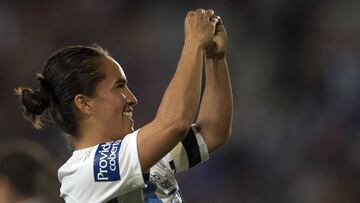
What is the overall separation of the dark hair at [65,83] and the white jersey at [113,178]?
14 centimetres

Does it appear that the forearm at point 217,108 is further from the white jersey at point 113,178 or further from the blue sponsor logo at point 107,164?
the blue sponsor logo at point 107,164

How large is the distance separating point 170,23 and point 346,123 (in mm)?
1490

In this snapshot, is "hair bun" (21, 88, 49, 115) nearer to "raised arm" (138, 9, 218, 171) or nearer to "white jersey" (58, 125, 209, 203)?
"white jersey" (58, 125, 209, 203)

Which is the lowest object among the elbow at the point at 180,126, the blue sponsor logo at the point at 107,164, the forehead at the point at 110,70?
the blue sponsor logo at the point at 107,164

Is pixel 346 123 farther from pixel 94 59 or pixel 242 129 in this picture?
pixel 94 59

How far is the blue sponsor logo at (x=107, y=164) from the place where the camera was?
1.98m

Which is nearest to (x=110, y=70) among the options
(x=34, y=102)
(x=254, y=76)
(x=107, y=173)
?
(x=34, y=102)

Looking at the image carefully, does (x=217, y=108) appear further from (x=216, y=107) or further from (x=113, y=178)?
(x=113, y=178)

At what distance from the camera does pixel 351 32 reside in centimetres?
498

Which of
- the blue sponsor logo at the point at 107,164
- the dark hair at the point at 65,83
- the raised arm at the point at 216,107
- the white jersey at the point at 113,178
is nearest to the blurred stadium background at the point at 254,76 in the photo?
the raised arm at the point at 216,107

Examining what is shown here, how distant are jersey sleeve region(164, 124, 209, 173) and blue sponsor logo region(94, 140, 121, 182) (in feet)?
1.22

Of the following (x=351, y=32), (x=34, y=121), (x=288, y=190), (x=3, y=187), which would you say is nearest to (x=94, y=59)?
(x=34, y=121)

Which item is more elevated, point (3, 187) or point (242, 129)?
point (3, 187)

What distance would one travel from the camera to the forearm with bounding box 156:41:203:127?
6.20 feet
